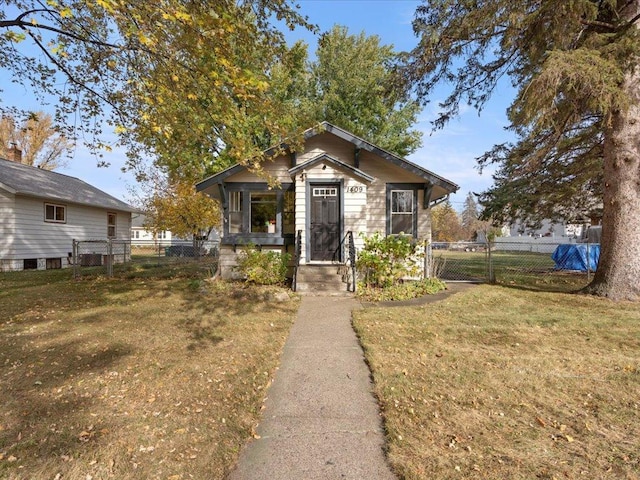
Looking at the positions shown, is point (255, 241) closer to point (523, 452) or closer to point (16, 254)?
point (523, 452)

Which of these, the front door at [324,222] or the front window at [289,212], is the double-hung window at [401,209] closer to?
the front door at [324,222]

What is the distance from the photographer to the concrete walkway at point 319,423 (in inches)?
101

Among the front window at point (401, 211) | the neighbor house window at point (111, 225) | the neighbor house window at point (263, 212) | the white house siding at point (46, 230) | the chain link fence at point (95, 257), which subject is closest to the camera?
the front window at point (401, 211)

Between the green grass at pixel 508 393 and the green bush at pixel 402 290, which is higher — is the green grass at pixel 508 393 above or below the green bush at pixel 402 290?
below

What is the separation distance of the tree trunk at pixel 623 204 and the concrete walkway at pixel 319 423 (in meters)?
7.46

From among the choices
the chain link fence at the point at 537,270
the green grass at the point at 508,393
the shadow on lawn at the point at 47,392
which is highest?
the chain link fence at the point at 537,270

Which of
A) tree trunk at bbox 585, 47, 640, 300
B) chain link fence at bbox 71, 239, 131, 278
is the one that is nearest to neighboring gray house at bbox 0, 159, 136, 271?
chain link fence at bbox 71, 239, 131, 278

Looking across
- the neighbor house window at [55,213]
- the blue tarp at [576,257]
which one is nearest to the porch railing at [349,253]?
the blue tarp at [576,257]

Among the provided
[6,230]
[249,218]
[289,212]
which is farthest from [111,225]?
[289,212]

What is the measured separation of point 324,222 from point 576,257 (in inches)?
491

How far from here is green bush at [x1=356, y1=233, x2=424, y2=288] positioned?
981 centimetres

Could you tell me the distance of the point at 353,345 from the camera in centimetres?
536

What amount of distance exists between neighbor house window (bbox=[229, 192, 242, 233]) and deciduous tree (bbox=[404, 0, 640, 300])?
6.56 metres

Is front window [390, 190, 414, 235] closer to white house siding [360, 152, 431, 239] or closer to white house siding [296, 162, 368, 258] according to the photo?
white house siding [360, 152, 431, 239]
